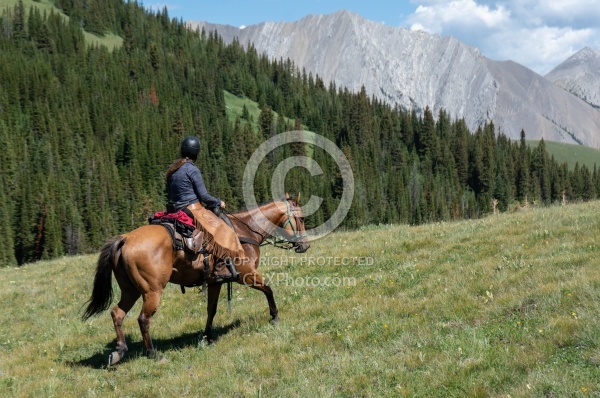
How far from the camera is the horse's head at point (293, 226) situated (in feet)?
47.1

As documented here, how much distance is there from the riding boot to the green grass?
1.49 meters

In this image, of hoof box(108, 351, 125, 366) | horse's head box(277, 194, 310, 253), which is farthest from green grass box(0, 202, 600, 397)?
horse's head box(277, 194, 310, 253)

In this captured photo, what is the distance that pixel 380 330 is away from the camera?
10.4 meters

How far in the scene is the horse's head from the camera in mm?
14366

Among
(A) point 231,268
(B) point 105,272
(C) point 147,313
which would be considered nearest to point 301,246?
(A) point 231,268

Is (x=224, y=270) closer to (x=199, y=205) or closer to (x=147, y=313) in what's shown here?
(x=199, y=205)

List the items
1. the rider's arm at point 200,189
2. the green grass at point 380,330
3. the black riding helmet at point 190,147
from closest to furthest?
the green grass at point 380,330, the rider's arm at point 200,189, the black riding helmet at point 190,147

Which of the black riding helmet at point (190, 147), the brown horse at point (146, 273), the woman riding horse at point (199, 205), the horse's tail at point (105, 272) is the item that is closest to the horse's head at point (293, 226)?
the brown horse at point (146, 273)

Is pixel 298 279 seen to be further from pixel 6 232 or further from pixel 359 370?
pixel 6 232

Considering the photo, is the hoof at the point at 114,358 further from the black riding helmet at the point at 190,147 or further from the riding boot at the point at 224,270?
the black riding helmet at the point at 190,147

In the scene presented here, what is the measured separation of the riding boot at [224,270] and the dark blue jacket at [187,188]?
1505 millimetres

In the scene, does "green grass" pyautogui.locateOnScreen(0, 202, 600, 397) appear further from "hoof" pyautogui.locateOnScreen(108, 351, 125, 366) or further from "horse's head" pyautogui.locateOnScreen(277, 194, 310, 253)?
"horse's head" pyautogui.locateOnScreen(277, 194, 310, 253)

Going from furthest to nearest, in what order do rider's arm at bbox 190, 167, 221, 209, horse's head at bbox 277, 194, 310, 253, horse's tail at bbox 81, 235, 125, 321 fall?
horse's head at bbox 277, 194, 310, 253 < rider's arm at bbox 190, 167, 221, 209 < horse's tail at bbox 81, 235, 125, 321

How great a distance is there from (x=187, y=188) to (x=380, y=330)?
19.5 feet
